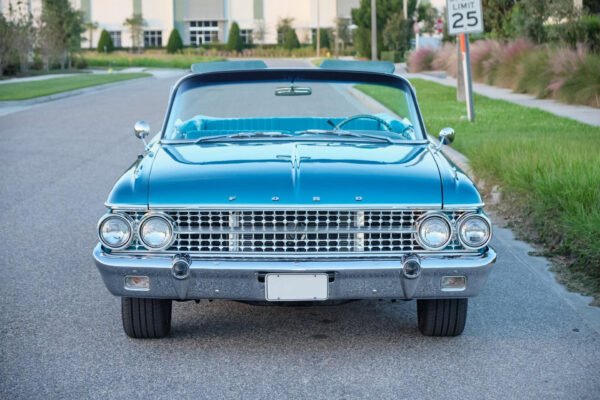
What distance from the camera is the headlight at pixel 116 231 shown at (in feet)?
16.8

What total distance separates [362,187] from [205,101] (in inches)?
98.9

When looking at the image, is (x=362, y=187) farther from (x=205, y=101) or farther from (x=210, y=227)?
(x=205, y=101)

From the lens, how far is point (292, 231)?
5062 millimetres

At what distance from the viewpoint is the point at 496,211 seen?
9.86m

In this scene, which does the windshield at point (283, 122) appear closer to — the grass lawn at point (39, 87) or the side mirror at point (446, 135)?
the side mirror at point (446, 135)

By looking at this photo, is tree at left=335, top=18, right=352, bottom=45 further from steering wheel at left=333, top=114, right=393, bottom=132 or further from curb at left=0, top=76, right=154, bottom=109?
steering wheel at left=333, top=114, right=393, bottom=132

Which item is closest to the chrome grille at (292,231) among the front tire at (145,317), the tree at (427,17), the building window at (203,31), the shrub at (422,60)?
the front tire at (145,317)

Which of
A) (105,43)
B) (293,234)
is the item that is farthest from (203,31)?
(293,234)

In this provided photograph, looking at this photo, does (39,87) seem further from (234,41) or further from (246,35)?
(246,35)

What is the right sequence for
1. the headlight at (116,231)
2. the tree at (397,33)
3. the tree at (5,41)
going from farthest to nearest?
the tree at (397,33)
the tree at (5,41)
the headlight at (116,231)

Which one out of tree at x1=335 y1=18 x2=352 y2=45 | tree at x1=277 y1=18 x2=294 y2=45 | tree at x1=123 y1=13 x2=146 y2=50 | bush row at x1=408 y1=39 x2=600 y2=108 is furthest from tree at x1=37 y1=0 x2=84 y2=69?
tree at x1=277 y1=18 x2=294 y2=45

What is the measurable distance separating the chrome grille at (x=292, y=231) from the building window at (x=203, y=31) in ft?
327

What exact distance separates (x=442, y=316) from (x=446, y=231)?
0.62 metres

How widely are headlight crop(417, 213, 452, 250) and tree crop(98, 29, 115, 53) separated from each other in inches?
3582
